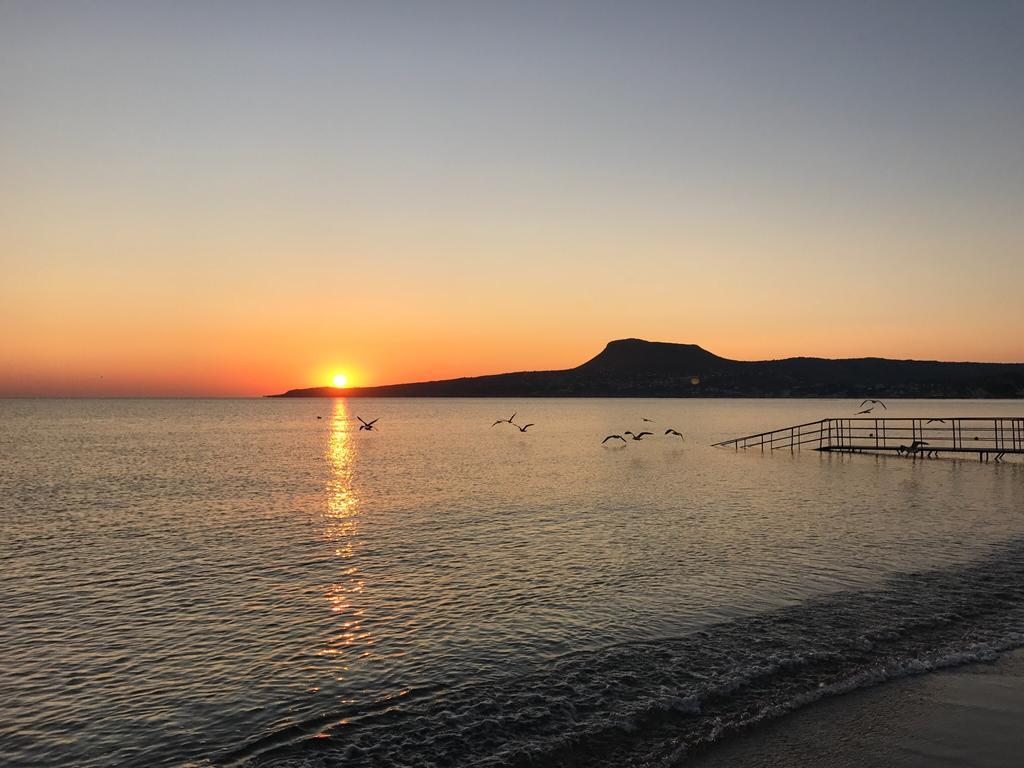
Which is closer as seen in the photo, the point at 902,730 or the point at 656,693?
the point at 902,730

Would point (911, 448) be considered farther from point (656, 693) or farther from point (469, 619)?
point (656, 693)

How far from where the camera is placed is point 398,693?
10.8 meters

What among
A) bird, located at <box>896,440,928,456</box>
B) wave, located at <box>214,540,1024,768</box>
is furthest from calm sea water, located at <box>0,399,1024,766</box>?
bird, located at <box>896,440,928,456</box>

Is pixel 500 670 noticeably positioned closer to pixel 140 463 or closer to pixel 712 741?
pixel 712 741

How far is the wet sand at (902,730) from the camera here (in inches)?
327

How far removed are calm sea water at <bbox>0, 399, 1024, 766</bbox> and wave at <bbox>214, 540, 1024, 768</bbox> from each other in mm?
48

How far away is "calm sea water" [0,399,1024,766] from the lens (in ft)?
31.2

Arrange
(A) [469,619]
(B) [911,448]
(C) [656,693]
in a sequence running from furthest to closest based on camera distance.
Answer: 1. (B) [911,448]
2. (A) [469,619]
3. (C) [656,693]

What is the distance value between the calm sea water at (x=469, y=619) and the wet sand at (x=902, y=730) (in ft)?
1.35

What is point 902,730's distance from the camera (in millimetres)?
9039

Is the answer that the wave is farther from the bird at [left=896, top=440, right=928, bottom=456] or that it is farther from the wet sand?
the bird at [left=896, top=440, right=928, bottom=456]

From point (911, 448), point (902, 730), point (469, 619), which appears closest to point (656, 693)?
point (902, 730)

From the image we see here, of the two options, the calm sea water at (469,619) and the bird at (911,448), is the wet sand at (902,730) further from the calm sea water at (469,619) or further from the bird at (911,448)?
the bird at (911,448)

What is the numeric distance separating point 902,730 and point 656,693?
10.6ft
